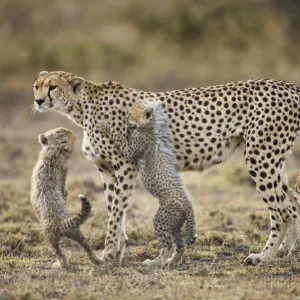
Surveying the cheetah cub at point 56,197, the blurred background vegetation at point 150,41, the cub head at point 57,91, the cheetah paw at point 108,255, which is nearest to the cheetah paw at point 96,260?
the cheetah cub at point 56,197

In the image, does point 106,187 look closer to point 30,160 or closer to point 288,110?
point 288,110

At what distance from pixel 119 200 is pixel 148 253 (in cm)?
52

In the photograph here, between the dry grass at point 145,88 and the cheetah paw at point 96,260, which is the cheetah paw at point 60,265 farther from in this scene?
the cheetah paw at point 96,260

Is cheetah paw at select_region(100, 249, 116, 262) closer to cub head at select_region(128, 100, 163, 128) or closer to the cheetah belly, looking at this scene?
the cheetah belly

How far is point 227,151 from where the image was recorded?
264 inches

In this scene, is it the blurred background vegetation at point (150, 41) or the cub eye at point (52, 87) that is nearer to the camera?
the cub eye at point (52, 87)

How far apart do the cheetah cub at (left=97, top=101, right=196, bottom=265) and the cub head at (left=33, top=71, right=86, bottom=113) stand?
0.37m

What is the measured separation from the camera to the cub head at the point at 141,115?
6488 millimetres

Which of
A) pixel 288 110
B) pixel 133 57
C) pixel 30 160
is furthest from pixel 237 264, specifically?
pixel 133 57

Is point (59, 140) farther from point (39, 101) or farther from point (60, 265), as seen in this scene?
point (60, 265)

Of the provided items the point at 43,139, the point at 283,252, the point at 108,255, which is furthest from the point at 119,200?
the point at 283,252

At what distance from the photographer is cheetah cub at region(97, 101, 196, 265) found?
19.7 ft

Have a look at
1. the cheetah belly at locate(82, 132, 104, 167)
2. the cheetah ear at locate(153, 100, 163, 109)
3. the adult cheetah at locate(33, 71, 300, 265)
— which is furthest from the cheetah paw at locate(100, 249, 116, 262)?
the cheetah ear at locate(153, 100, 163, 109)

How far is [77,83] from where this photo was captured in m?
6.77
